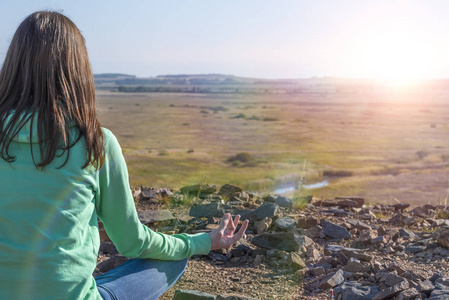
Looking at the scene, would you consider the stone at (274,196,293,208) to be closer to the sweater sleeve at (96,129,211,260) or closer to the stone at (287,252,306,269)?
the stone at (287,252,306,269)

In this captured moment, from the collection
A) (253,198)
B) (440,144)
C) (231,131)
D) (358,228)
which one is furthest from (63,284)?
(231,131)

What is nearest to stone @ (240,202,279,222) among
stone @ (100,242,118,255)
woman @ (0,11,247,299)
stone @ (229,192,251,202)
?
stone @ (229,192,251,202)

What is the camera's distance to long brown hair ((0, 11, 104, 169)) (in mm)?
1757

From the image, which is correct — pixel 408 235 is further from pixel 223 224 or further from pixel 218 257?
pixel 223 224

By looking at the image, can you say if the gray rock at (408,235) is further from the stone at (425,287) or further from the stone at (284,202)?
the stone at (425,287)

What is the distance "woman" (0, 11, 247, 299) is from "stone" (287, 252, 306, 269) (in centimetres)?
271

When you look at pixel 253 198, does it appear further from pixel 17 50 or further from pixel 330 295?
pixel 17 50

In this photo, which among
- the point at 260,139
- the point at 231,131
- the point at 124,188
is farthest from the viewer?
the point at 231,131

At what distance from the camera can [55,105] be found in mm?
1764

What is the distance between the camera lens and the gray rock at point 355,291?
11.8 ft

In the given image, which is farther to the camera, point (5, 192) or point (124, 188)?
point (124, 188)

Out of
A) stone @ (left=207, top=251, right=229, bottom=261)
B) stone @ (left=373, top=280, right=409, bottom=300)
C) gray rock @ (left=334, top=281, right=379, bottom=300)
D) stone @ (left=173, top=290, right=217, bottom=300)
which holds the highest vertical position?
stone @ (left=173, top=290, right=217, bottom=300)

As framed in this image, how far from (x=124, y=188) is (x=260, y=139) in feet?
183

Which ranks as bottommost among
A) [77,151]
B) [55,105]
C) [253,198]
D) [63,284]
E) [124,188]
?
[253,198]
